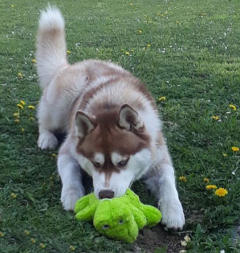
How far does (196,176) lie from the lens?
3.89m

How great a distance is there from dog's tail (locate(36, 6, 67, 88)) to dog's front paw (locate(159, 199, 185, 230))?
2.66 m

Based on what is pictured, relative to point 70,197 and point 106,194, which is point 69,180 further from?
point 106,194

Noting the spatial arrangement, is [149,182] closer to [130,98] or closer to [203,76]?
[130,98]

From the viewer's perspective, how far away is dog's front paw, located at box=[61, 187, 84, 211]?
11.0 feet

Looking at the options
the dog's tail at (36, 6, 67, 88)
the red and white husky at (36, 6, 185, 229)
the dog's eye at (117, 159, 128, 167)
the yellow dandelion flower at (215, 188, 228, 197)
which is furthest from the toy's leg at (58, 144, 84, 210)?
the dog's tail at (36, 6, 67, 88)

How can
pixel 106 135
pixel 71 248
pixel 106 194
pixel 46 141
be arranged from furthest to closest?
pixel 46 141
pixel 106 135
pixel 106 194
pixel 71 248

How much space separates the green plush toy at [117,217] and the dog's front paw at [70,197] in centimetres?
21

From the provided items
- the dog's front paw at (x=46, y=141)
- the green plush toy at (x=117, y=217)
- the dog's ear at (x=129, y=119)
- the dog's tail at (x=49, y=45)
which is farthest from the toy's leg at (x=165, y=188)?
the dog's tail at (x=49, y=45)

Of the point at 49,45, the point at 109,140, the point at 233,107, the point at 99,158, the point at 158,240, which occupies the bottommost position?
the point at 233,107

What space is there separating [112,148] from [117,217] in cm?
52

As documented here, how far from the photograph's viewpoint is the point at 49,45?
555 cm

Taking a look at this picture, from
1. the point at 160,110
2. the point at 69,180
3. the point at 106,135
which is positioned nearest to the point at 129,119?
the point at 106,135

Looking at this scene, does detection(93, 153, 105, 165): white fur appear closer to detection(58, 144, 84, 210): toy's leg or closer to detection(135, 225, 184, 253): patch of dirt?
detection(58, 144, 84, 210): toy's leg

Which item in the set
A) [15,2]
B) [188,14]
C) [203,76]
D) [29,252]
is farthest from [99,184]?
[15,2]
